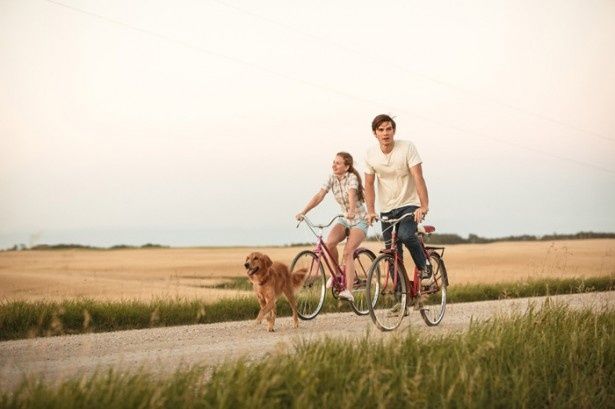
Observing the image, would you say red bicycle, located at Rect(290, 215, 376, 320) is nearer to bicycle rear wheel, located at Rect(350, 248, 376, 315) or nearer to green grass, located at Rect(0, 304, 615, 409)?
bicycle rear wheel, located at Rect(350, 248, 376, 315)

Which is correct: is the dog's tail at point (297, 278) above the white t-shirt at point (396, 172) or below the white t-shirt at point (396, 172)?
below

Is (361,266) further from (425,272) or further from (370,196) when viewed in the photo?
(370,196)

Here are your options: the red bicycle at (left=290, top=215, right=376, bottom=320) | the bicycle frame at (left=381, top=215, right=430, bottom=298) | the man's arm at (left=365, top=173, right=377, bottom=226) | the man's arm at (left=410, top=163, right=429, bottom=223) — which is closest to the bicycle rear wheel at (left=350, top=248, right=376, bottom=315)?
the red bicycle at (left=290, top=215, right=376, bottom=320)

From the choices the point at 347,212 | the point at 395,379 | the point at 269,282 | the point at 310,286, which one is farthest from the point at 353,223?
the point at 395,379

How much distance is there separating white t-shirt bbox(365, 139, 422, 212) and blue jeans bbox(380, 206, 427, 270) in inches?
3.1

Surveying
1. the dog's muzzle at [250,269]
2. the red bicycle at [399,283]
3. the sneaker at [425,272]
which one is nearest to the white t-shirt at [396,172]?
the red bicycle at [399,283]

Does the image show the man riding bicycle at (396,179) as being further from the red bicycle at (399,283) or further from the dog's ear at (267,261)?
the dog's ear at (267,261)

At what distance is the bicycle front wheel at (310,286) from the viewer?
11328 millimetres

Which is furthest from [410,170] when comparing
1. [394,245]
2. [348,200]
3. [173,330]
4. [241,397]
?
[241,397]

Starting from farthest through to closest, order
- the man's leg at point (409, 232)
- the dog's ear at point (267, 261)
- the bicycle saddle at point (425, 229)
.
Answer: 1. the bicycle saddle at point (425, 229)
2. the dog's ear at point (267, 261)
3. the man's leg at point (409, 232)

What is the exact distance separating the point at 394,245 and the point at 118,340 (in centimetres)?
381

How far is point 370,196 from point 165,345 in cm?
335

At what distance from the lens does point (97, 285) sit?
1455 cm

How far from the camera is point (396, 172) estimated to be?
9.66 m
